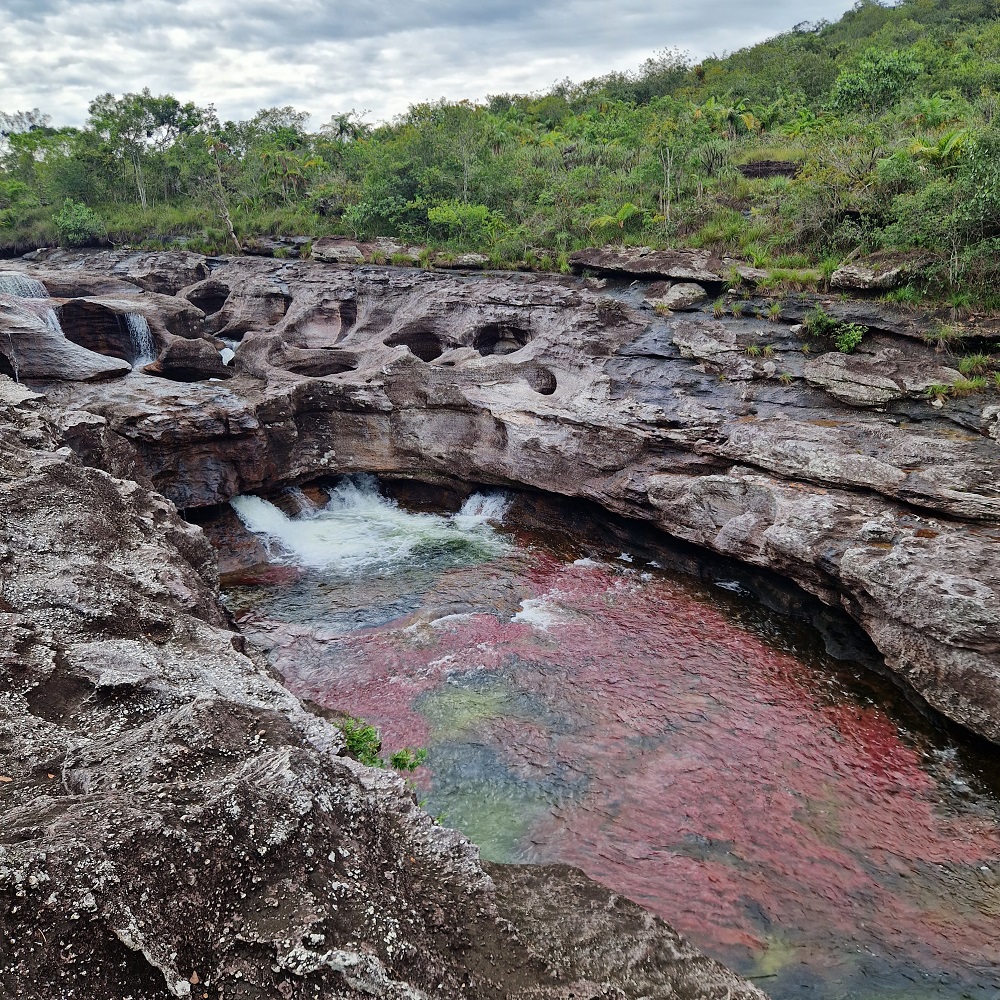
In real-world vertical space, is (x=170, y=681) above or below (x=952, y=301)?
below

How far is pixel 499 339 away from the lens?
19.9 meters

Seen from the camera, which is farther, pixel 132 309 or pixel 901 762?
pixel 132 309

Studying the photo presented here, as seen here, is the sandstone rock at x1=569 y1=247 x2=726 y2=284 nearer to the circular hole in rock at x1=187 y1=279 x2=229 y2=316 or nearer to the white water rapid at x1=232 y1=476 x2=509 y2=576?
the white water rapid at x1=232 y1=476 x2=509 y2=576

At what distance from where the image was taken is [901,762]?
8.91 metres

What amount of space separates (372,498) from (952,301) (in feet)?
46.4

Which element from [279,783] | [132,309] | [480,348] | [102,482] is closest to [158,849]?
[279,783]

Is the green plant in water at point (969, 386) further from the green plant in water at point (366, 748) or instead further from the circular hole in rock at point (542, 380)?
the green plant in water at point (366, 748)

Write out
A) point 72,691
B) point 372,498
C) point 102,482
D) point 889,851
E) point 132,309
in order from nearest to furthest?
point 72,691, point 889,851, point 102,482, point 372,498, point 132,309

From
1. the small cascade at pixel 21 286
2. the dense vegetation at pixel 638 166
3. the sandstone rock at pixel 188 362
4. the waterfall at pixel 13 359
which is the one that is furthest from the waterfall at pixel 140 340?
the dense vegetation at pixel 638 166

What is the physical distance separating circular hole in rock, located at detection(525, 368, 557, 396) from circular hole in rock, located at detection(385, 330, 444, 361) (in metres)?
4.52


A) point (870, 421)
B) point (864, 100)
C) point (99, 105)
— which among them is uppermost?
point (99, 105)

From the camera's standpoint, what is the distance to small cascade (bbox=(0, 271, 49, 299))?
20.7 m

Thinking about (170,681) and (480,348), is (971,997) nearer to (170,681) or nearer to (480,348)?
(170,681)

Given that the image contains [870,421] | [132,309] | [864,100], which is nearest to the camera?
[870,421]
